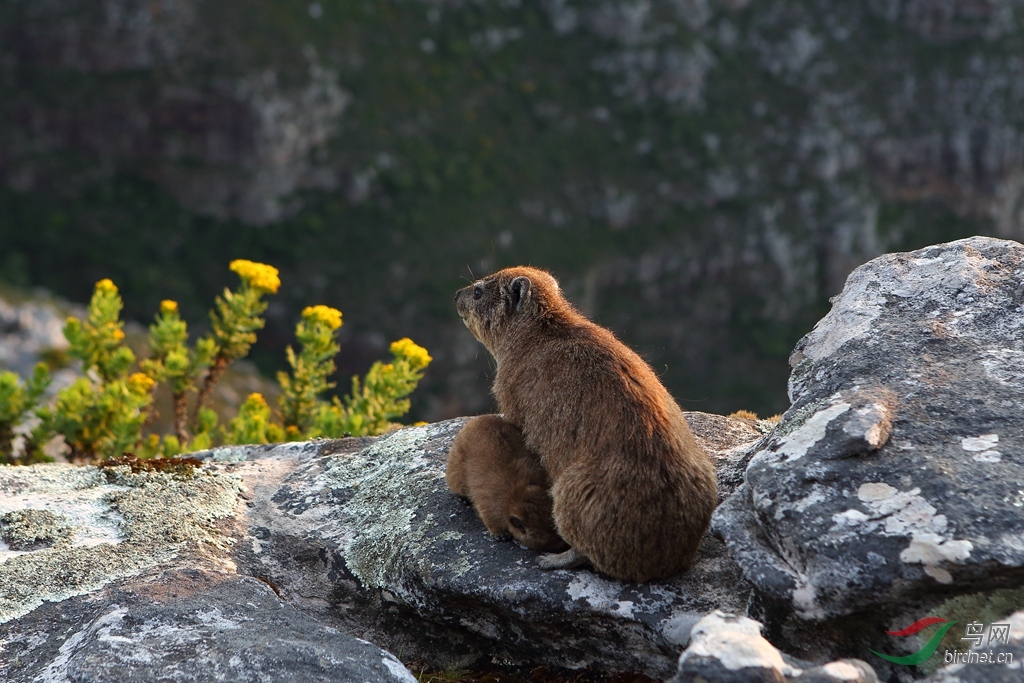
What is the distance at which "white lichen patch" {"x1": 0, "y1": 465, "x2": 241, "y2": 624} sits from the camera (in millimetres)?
5195

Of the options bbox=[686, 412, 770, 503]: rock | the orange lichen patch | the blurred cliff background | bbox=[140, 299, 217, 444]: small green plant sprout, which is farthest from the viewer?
the blurred cliff background

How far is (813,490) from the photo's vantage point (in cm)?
438

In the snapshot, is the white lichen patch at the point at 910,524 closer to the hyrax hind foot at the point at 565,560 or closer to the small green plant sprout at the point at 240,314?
the hyrax hind foot at the point at 565,560

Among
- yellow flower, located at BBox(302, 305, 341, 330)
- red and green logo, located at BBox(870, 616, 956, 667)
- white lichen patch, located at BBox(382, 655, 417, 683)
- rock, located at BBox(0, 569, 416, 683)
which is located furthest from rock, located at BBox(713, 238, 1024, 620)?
yellow flower, located at BBox(302, 305, 341, 330)

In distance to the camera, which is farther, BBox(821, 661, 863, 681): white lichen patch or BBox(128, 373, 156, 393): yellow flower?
BBox(128, 373, 156, 393): yellow flower

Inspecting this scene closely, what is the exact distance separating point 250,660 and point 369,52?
69548mm

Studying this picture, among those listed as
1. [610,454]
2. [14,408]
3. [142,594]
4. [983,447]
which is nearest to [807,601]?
[983,447]

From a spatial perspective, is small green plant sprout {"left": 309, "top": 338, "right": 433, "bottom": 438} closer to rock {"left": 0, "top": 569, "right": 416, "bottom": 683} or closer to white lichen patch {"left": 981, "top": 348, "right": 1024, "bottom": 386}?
rock {"left": 0, "top": 569, "right": 416, "bottom": 683}

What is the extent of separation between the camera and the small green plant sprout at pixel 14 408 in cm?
872

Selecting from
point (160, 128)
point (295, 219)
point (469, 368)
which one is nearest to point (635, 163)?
point (469, 368)

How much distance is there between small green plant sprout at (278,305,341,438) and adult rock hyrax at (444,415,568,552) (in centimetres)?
318

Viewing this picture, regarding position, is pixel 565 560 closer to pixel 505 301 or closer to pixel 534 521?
pixel 534 521

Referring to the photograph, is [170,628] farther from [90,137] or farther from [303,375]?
[90,137]

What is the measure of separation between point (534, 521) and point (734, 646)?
1887 millimetres
